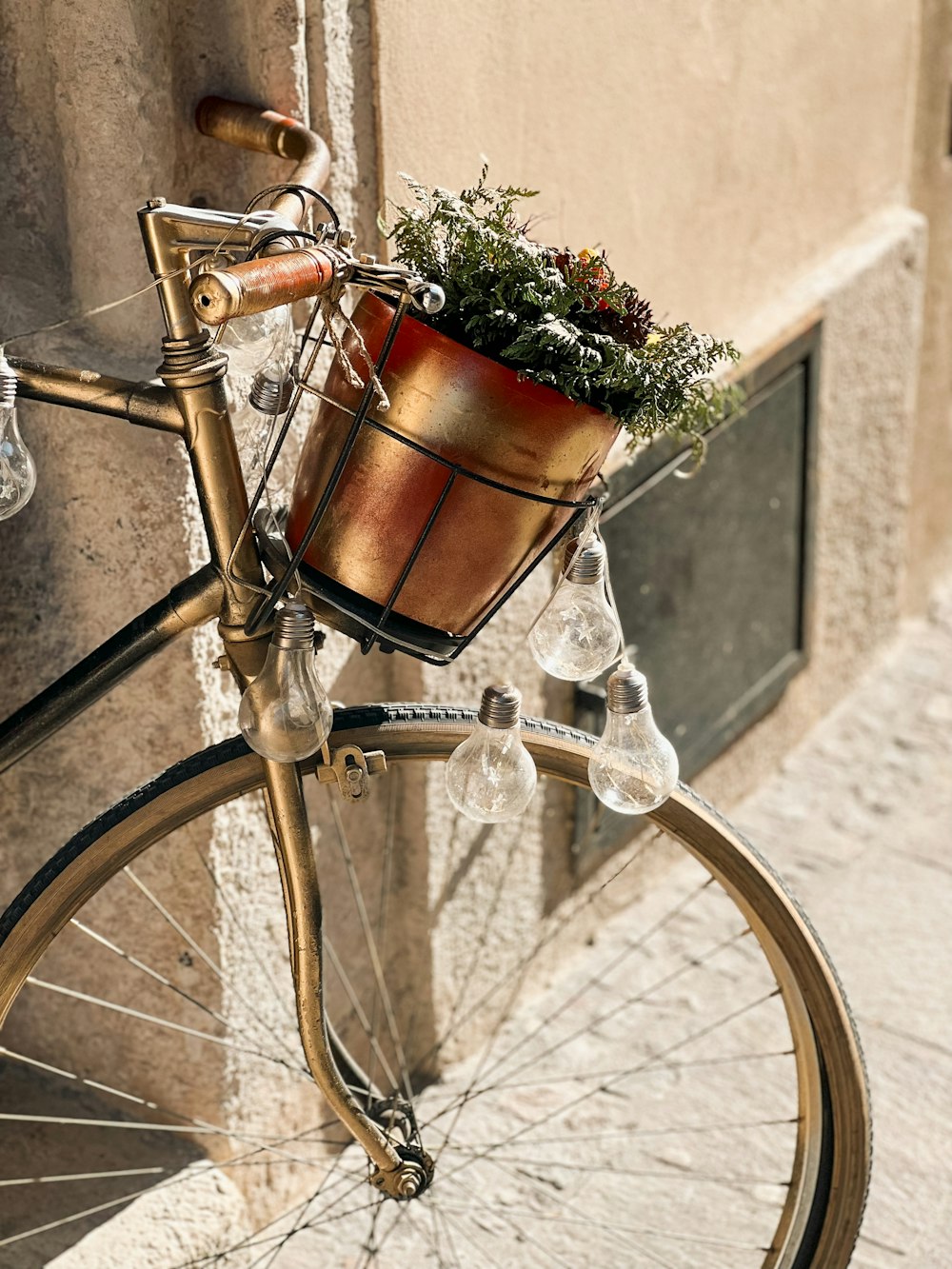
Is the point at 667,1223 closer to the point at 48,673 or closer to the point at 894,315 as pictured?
the point at 48,673

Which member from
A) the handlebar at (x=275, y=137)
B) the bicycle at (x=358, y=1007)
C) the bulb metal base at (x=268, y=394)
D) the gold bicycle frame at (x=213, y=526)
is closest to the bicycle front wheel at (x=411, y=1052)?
the bicycle at (x=358, y=1007)

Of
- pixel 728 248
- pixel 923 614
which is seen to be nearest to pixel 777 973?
pixel 728 248

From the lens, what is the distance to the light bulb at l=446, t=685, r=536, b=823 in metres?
1.72

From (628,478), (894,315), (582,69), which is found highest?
(894,315)

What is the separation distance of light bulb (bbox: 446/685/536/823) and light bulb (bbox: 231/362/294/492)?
1.18ft

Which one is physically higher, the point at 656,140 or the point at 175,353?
the point at 656,140

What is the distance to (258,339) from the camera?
1687 millimetres

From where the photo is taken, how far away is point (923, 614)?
14.9 feet

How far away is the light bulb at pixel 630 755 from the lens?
1.72 m

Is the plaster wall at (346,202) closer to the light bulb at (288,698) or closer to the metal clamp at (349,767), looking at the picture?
the metal clamp at (349,767)

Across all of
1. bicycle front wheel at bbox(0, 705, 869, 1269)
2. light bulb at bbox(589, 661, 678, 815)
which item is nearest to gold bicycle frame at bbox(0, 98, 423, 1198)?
bicycle front wheel at bbox(0, 705, 869, 1269)

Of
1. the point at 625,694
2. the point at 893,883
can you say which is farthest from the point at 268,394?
the point at 893,883

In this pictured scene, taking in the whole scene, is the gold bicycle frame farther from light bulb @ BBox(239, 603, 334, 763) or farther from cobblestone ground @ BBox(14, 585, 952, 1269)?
cobblestone ground @ BBox(14, 585, 952, 1269)

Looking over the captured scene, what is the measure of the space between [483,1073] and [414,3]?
1702mm
